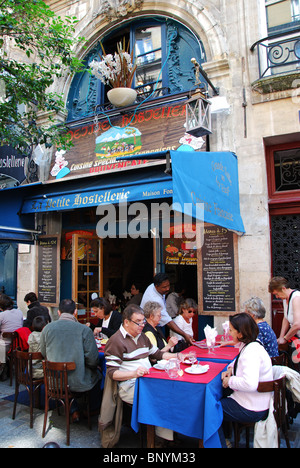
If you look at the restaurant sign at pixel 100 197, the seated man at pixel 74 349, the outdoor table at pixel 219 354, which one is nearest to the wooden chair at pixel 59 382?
the seated man at pixel 74 349

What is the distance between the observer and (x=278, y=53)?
18.9 feet

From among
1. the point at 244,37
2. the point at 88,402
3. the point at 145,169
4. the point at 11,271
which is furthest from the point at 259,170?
the point at 11,271

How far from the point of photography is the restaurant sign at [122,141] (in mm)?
6336

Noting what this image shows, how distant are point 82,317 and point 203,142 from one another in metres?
4.58

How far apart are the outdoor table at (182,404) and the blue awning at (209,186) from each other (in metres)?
1.69

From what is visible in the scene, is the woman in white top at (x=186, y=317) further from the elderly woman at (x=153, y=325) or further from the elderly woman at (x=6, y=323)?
the elderly woman at (x=6, y=323)

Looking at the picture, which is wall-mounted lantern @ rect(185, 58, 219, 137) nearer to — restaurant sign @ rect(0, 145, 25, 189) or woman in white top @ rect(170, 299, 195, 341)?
woman in white top @ rect(170, 299, 195, 341)

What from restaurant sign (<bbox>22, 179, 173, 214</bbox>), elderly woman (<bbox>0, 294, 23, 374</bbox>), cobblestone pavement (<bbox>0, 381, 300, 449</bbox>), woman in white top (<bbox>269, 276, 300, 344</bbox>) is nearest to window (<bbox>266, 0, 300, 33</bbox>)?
restaurant sign (<bbox>22, 179, 173, 214</bbox>)

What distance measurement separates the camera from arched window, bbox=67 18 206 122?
6820 millimetres

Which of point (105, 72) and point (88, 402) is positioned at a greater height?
point (105, 72)

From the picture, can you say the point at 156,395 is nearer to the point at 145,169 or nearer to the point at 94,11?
the point at 145,169

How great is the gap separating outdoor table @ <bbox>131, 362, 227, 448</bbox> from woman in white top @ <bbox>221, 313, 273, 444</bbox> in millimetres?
168

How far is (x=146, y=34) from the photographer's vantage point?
294 inches

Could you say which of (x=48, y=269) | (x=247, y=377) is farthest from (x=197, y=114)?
(x=48, y=269)
